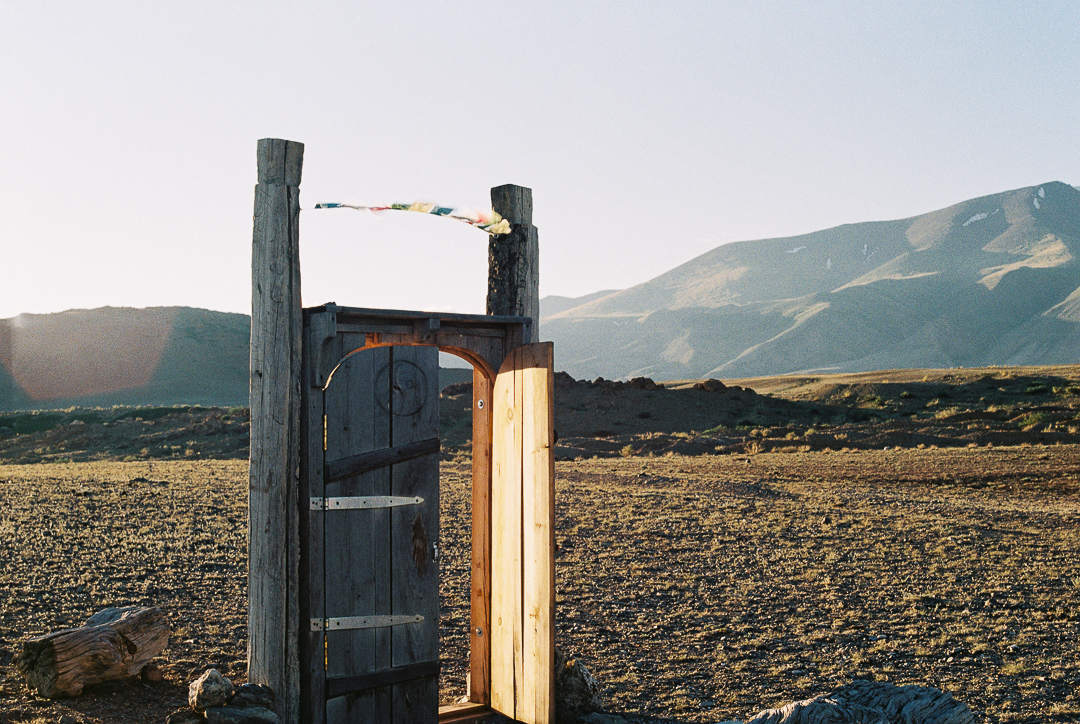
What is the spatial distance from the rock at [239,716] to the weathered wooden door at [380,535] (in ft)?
1.32

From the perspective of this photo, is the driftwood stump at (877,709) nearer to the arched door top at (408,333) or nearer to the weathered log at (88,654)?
the arched door top at (408,333)

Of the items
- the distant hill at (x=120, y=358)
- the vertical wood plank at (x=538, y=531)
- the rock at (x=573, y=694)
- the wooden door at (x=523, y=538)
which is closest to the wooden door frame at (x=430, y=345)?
the wooden door at (x=523, y=538)

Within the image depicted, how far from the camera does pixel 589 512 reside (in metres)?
14.6

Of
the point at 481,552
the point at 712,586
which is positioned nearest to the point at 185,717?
the point at 481,552

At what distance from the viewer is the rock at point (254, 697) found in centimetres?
484

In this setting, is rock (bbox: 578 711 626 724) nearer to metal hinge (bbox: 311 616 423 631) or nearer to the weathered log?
metal hinge (bbox: 311 616 423 631)

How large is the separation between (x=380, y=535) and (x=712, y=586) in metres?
5.45

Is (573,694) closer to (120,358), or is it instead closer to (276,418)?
(276,418)

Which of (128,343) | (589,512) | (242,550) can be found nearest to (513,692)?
(242,550)

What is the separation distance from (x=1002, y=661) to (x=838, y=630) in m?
1.36

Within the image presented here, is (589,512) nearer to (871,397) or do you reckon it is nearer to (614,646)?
(614,646)

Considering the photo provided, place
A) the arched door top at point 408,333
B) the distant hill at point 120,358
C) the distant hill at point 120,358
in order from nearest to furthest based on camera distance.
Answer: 1. the arched door top at point 408,333
2. the distant hill at point 120,358
3. the distant hill at point 120,358

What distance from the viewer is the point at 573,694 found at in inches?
230

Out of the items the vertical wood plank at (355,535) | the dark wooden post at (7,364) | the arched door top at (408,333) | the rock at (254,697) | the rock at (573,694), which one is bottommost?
the rock at (573,694)
